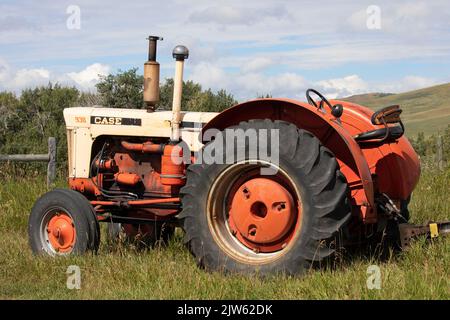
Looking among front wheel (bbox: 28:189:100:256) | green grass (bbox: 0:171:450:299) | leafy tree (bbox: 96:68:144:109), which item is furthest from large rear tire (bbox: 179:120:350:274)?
leafy tree (bbox: 96:68:144:109)

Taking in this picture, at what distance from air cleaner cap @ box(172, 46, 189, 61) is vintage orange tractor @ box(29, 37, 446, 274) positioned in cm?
1

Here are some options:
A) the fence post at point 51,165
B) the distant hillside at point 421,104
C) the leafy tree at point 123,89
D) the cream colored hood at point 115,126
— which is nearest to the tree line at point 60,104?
the leafy tree at point 123,89

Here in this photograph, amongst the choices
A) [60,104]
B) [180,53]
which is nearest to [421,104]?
[60,104]

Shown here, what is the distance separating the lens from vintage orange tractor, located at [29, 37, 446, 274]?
15.1ft

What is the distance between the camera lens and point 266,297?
428 centimetres

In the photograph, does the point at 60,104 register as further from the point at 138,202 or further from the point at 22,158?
the point at 138,202

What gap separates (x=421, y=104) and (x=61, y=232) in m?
66.0

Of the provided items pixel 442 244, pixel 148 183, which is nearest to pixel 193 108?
pixel 148 183

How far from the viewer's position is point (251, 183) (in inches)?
194

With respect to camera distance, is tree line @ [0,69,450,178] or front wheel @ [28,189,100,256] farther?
tree line @ [0,69,450,178]

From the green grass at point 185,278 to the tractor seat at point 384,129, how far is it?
0.87 meters

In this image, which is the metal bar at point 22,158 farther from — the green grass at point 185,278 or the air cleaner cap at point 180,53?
the air cleaner cap at point 180,53

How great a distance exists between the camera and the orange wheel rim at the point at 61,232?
240 inches

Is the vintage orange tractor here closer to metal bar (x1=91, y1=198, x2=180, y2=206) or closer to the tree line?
metal bar (x1=91, y1=198, x2=180, y2=206)
